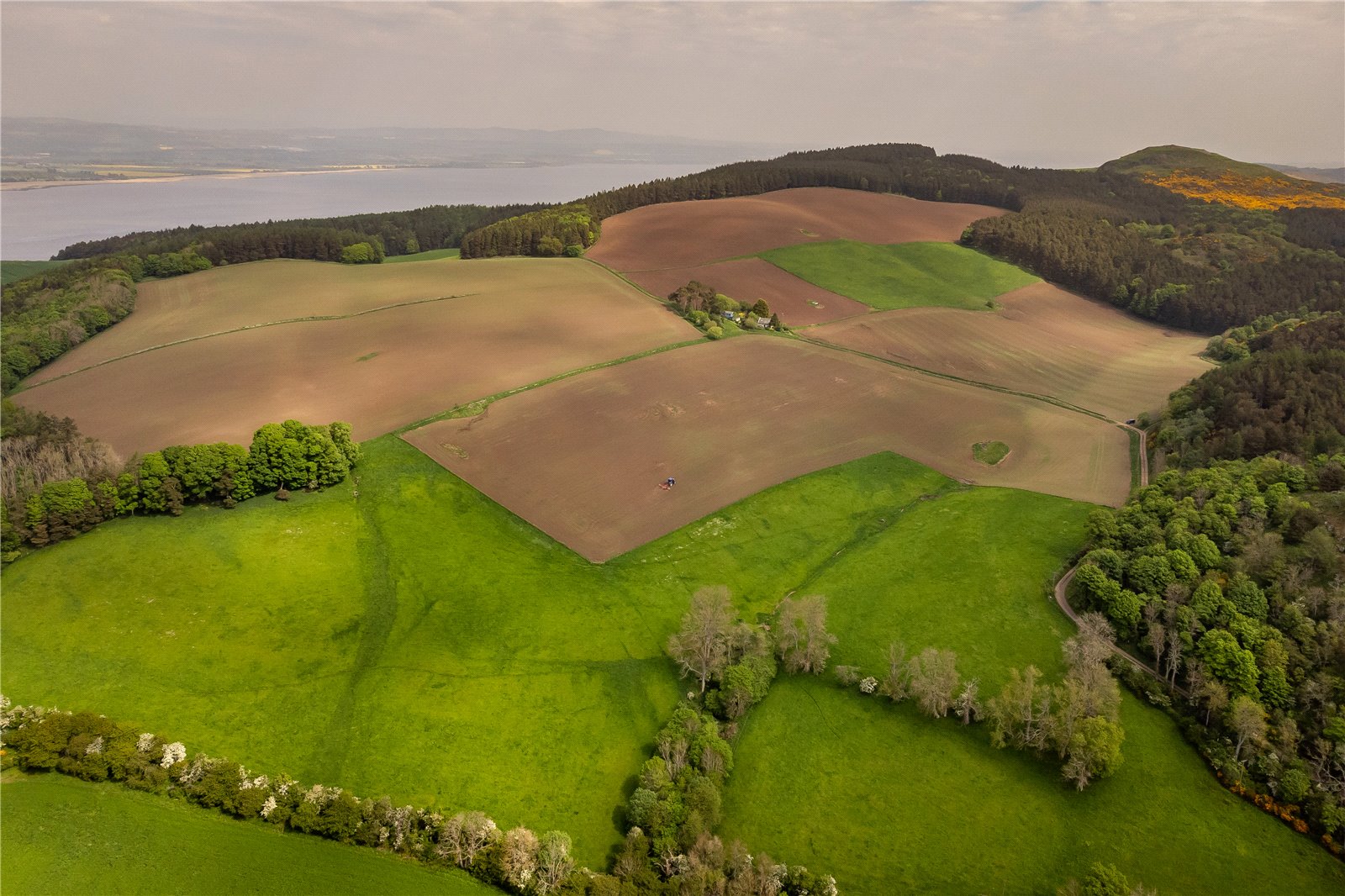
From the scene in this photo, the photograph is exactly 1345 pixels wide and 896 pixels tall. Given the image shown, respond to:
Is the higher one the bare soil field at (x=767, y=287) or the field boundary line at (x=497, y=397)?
the bare soil field at (x=767, y=287)

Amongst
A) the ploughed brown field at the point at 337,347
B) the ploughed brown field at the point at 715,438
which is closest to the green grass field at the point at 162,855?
the ploughed brown field at the point at 715,438

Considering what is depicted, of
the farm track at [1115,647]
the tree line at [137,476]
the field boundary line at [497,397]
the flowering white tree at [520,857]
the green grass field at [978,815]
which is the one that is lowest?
the green grass field at [978,815]

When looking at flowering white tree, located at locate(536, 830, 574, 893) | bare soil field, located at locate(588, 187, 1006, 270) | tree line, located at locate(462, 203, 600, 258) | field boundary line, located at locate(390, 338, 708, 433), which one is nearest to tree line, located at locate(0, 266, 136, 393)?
field boundary line, located at locate(390, 338, 708, 433)

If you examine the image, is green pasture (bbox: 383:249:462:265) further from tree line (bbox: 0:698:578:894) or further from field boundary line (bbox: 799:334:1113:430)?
tree line (bbox: 0:698:578:894)

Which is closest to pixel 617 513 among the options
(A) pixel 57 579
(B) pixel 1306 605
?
(A) pixel 57 579

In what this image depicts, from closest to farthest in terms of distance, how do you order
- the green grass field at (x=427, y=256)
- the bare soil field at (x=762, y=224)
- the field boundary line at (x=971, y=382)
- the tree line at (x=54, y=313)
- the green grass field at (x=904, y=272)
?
the tree line at (x=54, y=313), the field boundary line at (x=971, y=382), the green grass field at (x=904, y=272), the bare soil field at (x=762, y=224), the green grass field at (x=427, y=256)

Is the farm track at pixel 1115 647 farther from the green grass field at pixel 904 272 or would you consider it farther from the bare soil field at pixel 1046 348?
the green grass field at pixel 904 272
